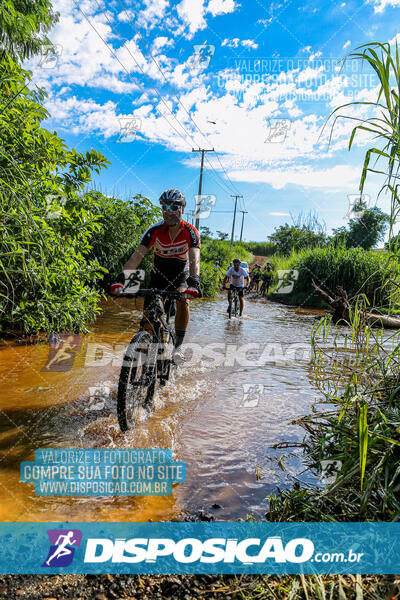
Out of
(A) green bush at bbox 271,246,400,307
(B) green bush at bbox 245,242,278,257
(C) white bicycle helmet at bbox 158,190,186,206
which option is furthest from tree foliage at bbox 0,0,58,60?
(B) green bush at bbox 245,242,278,257

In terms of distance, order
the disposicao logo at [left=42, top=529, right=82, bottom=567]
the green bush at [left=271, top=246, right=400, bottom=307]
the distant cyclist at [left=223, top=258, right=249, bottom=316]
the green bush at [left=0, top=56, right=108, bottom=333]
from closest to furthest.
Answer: the disposicao logo at [left=42, top=529, right=82, bottom=567]
the green bush at [left=0, top=56, right=108, bottom=333]
the distant cyclist at [left=223, top=258, right=249, bottom=316]
the green bush at [left=271, top=246, right=400, bottom=307]

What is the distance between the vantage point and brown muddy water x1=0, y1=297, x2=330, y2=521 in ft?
8.13

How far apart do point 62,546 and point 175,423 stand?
1.86 m

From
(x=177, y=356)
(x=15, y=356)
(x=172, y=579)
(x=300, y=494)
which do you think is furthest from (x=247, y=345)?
(x=172, y=579)

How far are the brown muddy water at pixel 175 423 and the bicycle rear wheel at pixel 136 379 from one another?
7.6 inches

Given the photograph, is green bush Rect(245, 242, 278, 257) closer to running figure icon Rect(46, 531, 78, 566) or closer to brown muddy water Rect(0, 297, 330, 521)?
brown muddy water Rect(0, 297, 330, 521)

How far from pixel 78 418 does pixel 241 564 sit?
92.9 inches

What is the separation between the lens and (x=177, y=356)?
4.81 metres

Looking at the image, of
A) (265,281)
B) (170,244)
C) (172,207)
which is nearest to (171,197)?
(172,207)

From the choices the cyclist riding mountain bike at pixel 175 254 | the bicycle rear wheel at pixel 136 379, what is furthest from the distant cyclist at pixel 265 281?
the bicycle rear wheel at pixel 136 379

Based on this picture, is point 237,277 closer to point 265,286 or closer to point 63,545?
point 63,545

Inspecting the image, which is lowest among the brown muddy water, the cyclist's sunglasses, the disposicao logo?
the brown muddy water

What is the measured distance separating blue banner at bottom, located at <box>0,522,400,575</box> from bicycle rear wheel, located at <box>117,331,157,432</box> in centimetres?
115

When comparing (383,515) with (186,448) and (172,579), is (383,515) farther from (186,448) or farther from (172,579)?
(186,448)
